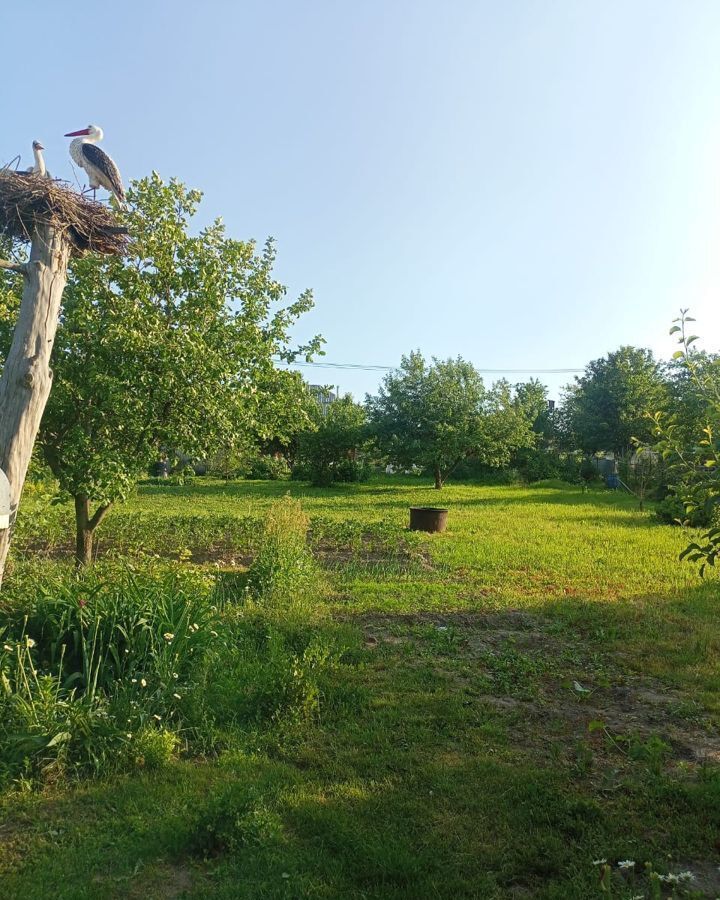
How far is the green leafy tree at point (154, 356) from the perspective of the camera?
19.8ft

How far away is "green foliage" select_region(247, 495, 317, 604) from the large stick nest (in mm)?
3586

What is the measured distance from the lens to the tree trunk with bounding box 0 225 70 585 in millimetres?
3479

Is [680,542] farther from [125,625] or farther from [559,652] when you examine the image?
[125,625]

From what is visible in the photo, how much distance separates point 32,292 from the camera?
367 centimetres

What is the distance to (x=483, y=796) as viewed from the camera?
3074 mm

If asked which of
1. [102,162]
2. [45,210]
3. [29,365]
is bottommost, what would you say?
[29,365]

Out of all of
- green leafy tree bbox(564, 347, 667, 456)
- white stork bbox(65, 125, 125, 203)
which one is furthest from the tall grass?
green leafy tree bbox(564, 347, 667, 456)

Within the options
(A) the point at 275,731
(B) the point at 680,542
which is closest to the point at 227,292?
(A) the point at 275,731

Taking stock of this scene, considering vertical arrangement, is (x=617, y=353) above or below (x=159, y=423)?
above

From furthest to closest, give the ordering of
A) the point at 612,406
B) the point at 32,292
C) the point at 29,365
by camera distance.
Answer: the point at 612,406 < the point at 32,292 < the point at 29,365

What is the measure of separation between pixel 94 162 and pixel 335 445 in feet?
61.7

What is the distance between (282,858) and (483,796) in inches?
40.2

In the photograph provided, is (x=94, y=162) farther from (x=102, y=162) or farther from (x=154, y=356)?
(x=154, y=356)

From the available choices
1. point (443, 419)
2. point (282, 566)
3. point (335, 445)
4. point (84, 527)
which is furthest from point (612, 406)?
point (84, 527)
